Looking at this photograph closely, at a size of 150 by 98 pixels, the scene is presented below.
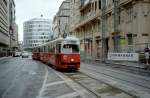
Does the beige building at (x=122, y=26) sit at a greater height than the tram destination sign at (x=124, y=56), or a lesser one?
greater

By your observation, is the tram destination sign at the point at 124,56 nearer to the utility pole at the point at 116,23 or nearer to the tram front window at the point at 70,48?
the utility pole at the point at 116,23

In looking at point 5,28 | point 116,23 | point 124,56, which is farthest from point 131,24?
point 5,28

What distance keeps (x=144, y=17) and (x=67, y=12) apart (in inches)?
3005

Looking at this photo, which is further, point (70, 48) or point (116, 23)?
point (116, 23)

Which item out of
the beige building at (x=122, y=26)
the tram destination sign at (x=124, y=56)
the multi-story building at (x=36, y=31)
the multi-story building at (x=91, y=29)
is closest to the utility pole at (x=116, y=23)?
the beige building at (x=122, y=26)

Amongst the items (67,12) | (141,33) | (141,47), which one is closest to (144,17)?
(141,33)

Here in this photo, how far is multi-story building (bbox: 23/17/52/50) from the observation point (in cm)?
19138

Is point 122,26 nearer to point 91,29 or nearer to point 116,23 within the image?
point 116,23

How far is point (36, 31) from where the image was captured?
192250 millimetres

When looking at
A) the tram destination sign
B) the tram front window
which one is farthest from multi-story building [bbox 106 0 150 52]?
the tram front window

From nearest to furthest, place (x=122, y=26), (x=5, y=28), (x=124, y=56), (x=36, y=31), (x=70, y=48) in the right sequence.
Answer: (x=70, y=48) < (x=124, y=56) < (x=122, y=26) < (x=5, y=28) < (x=36, y=31)

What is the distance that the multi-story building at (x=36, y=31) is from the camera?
191 metres

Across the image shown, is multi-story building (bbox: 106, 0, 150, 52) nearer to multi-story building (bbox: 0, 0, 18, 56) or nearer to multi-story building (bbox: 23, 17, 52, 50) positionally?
multi-story building (bbox: 0, 0, 18, 56)

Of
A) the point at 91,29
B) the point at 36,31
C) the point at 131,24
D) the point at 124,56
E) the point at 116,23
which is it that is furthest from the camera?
the point at 36,31
